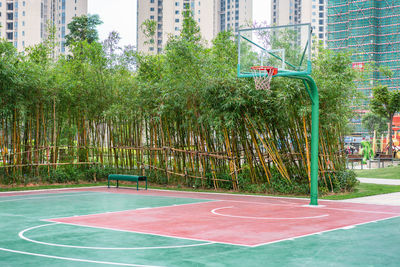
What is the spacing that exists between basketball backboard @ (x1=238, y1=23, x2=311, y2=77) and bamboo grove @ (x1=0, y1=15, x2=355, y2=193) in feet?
2.98

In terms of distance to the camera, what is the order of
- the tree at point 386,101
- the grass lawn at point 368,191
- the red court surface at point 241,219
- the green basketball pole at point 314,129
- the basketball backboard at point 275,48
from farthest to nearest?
the tree at point 386,101 < the grass lawn at point 368,191 < the basketball backboard at point 275,48 < the green basketball pole at point 314,129 < the red court surface at point 241,219

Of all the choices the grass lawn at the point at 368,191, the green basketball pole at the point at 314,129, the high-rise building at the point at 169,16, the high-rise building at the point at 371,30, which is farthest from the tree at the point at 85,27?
the high-rise building at the point at 169,16

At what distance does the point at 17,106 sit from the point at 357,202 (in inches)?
373

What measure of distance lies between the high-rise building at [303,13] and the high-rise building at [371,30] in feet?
100

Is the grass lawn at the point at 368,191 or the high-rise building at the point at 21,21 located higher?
the high-rise building at the point at 21,21

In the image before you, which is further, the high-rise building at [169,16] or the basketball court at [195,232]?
the high-rise building at [169,16]

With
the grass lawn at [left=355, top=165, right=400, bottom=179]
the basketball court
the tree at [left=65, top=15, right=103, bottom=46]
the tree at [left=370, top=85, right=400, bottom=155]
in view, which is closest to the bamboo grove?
the basketball court

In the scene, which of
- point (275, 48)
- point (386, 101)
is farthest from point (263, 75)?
point (386, 101)

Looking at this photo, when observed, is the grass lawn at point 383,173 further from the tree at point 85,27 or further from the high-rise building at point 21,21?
the high-rise building at point 21,21

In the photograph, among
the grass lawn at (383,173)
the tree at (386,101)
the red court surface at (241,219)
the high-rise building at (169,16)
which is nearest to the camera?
the red court surface at (241,219)

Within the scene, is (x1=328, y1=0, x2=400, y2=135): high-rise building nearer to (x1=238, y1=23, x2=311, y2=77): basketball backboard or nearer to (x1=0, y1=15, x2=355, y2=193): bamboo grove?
(x1=0, y1=15, x2=355, y2=193): bamboo grove

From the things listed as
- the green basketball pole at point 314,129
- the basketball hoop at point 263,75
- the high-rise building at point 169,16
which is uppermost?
the high-rise building at point 169,16

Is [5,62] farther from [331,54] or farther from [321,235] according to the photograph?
[321,235]

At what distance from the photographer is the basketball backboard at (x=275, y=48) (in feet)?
39.6
